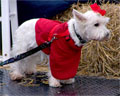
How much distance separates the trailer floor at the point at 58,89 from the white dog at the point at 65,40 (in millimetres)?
118

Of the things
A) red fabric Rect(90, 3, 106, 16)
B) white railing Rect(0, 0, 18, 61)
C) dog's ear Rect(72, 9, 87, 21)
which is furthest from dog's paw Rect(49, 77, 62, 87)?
white railing Rect(0, 0, 18, 61)

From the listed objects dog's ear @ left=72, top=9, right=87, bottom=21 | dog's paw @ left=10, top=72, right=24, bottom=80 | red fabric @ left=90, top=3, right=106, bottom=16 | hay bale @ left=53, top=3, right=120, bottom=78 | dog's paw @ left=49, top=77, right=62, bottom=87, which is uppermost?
red fabric @ left=90, top=3, right=106, bottom=16

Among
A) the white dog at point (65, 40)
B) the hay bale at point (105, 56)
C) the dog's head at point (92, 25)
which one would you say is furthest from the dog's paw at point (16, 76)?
the dog's head at point (92, 25)

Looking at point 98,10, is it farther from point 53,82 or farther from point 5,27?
point 5,27

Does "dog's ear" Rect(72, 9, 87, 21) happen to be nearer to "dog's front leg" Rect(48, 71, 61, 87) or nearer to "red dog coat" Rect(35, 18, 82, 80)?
"red dog coat" Rect(35, 18, 82, 80)

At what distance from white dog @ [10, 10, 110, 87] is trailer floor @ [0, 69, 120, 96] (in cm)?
12

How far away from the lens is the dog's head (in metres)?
3.59

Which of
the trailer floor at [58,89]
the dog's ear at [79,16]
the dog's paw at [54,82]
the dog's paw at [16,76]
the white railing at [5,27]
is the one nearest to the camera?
the dog's ear at [79,16]

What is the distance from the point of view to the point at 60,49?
3754mm

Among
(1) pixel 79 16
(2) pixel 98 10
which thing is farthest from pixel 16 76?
(2) pixel 98 10

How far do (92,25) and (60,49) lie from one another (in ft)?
1.57

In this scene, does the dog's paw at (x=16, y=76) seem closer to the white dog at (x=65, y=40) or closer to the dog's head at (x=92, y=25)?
the white dog at (x=65, y=40)

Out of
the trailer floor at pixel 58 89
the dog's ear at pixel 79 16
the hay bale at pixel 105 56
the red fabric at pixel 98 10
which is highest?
the red fabric at pixel 98 10

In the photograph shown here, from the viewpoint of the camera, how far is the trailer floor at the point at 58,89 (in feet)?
12.4
